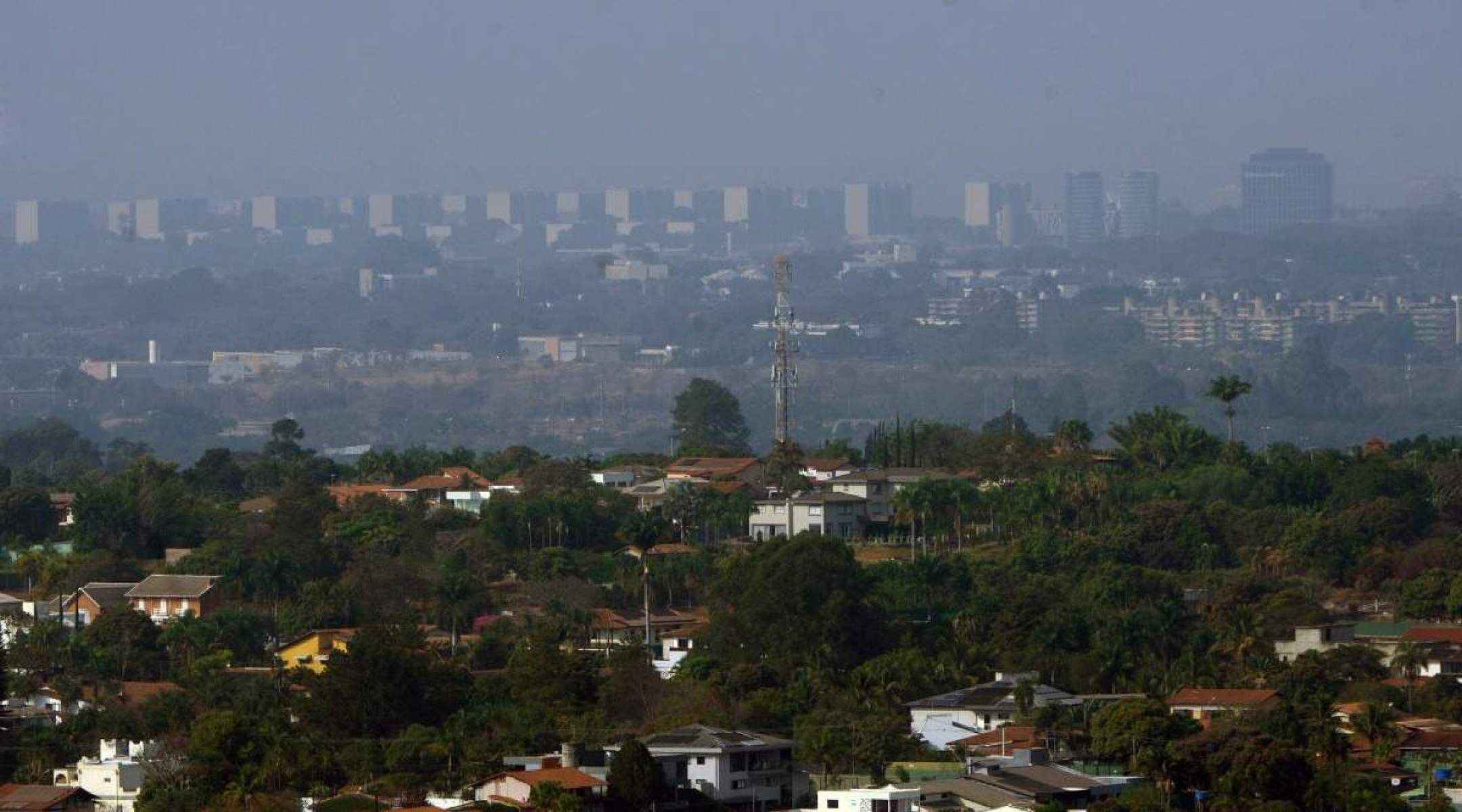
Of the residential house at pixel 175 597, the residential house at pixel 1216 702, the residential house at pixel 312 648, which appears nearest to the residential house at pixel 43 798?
the residential house at pixel 312 648

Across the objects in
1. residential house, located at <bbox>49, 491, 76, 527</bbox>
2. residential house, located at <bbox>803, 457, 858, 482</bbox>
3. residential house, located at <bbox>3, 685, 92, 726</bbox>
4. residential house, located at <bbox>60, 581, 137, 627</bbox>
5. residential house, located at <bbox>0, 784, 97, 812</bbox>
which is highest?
residential house, located at <bbox>803, 457, 858, 482</bbox>

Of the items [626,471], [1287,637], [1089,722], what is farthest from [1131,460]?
[1089,722]

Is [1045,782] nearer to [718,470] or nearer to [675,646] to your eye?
[675,646]

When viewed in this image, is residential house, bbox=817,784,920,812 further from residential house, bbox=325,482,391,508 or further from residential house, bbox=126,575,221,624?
residential house, bbox=325,482,391,508

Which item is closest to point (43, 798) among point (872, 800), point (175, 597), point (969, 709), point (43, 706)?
point (43, 706)

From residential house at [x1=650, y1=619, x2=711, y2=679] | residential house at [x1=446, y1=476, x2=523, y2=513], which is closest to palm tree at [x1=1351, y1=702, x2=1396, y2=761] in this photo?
residential house at [x1=650, y1=619, x2=711, y2=679]

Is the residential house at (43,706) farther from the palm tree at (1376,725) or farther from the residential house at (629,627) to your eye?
the palm tree at (1376,725)

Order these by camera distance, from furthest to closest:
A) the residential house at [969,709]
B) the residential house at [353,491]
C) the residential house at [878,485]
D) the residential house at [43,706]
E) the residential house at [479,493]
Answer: the residential house at [479,493]
the residential house at [353,491]
the residential house at [878,485]
the residential house at [43,706]
the residential house at [969,709]
